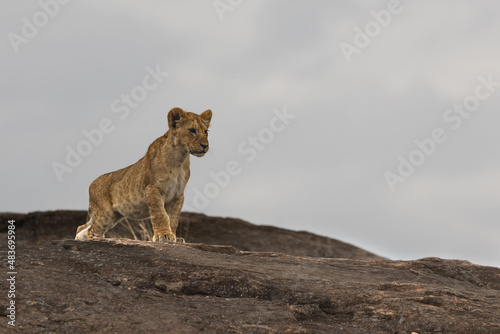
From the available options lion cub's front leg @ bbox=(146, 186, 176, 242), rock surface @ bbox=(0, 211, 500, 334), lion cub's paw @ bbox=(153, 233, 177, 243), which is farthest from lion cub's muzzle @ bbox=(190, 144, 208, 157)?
rock surface @ bbox=(0, 211, 500, 334)

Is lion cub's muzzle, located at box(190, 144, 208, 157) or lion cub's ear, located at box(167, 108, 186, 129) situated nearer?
lion cub's muzzle, located at box(190, 144, 208, 157)

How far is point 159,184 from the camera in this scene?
10898 mm

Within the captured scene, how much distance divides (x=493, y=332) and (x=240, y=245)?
13.3 metres

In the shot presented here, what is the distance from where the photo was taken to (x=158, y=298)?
7.26 m

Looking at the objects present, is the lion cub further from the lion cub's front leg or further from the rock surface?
the rock surface

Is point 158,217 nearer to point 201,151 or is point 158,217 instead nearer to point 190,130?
point 201,151

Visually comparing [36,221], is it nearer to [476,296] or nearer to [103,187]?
[103,187]

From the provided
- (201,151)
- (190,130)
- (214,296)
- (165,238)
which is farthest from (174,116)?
(214,296)

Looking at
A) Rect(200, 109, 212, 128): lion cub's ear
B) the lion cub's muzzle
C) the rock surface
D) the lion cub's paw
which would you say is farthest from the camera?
Rect(200, 109, 212, 128): lion cub's ear

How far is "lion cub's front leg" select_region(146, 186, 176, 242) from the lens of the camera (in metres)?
10.4

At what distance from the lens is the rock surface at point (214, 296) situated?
665cm

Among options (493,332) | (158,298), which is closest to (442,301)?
(493,332)

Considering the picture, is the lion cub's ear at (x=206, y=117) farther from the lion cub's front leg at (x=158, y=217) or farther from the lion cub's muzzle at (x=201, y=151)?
the lion cub's front leg at (x=158, y=217)

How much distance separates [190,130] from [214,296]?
380 centimetres
